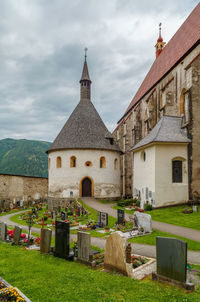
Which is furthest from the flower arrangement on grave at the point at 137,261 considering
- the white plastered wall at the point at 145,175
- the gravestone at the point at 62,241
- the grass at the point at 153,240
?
the white plastered wall at the point at 145,175

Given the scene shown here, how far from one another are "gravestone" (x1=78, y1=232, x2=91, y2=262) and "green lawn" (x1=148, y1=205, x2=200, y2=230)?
285 inches

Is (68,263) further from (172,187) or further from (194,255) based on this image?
(172,187)

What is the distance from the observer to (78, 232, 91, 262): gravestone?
300 inches

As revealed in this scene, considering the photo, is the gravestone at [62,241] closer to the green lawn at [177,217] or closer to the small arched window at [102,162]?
the green lawn at [177,217]

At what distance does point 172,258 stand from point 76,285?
247cm

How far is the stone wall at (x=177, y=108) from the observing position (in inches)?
744

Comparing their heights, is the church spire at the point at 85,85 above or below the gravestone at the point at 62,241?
above

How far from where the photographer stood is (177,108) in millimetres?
22438

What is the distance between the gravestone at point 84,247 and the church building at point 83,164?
18.6m

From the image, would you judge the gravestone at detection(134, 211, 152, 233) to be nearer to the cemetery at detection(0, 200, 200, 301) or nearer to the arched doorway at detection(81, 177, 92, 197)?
the cemetery at detection(0, 200, 200, 301)

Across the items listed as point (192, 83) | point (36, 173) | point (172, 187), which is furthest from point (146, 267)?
point (36, 173)

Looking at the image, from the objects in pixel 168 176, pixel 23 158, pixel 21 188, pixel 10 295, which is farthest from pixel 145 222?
pixel 23 158

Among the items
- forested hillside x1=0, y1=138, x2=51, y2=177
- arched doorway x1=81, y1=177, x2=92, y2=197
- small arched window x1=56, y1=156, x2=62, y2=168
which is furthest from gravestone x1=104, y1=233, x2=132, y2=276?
forested hillside x1=0, y1=138, x2=51, y2=177

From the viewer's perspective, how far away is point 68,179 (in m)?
26.9
